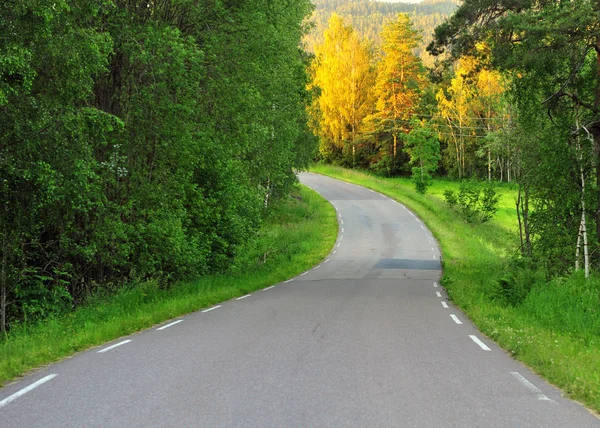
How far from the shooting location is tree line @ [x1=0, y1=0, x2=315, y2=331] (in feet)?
33.1

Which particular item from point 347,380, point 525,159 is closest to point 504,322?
point 347,380

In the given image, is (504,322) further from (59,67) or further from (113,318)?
(59,67)

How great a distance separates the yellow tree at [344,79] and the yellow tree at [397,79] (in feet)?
8.70

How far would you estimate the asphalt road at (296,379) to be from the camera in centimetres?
535

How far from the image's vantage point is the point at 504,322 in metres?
11.8

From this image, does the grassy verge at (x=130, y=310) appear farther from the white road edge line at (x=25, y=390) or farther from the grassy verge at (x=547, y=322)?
the grassy verge at (x=547, y=322)

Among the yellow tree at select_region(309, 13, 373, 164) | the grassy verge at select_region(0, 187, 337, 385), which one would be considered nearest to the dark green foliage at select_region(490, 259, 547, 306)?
the grassy verge at select_region(0, 187, 337, 385)

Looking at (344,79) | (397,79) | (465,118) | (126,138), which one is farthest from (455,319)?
(344,79)

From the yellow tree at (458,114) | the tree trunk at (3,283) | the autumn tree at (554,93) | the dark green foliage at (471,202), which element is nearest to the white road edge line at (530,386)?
the tree trunk at (3,283)

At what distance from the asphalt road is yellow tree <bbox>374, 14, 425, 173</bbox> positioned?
2384 inches

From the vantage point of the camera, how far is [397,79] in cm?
7225

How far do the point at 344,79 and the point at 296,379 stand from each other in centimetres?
7033

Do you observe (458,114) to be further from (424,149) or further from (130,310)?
(130,310)

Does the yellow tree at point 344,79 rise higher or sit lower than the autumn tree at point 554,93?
higher
